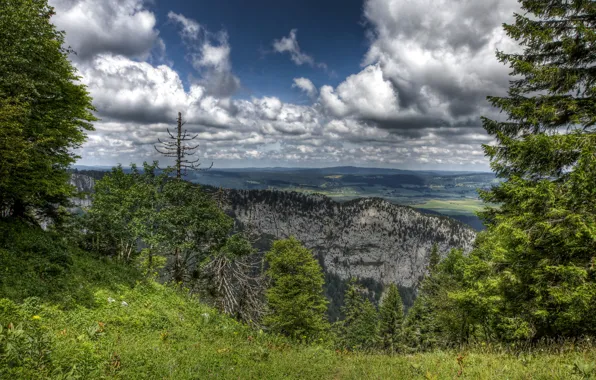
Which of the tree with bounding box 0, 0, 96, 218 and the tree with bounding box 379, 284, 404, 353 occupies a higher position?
the tree with bounding box 0, 0, 96, 218

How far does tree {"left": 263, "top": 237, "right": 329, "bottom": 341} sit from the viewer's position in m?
27.7

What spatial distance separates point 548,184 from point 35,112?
22.6m

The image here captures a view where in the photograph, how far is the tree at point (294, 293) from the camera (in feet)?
91.0

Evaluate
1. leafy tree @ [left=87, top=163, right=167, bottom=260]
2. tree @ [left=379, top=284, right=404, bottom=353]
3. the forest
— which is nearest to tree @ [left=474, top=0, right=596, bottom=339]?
the forest

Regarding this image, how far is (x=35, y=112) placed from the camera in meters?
15.4

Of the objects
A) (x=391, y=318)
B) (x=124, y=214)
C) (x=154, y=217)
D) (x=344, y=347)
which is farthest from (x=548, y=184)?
(x=391, y=318)

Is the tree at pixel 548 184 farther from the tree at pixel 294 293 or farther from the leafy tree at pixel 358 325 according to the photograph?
the leafy tree at pixel 358 325

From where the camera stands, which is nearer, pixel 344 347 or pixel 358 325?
pixel 344 347

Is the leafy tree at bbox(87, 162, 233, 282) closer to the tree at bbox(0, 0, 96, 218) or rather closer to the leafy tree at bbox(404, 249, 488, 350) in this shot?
the tree at bbox(0, 0, 96, 218)

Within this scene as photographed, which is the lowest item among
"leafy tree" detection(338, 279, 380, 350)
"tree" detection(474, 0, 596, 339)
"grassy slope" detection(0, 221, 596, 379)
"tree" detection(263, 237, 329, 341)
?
"leafy tree" detection(338, 279, 380, 350)

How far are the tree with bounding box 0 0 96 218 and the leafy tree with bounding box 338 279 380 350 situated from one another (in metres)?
44.9

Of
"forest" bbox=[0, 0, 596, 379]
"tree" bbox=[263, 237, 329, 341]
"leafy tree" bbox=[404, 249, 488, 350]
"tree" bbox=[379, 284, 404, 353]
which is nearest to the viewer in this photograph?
"forest" bbox=[0, 0, 596, 379]

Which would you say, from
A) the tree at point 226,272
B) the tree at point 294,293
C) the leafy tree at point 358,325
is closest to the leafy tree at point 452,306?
the leafy tree at point 358,325

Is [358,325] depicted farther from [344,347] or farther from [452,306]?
[344,347]
